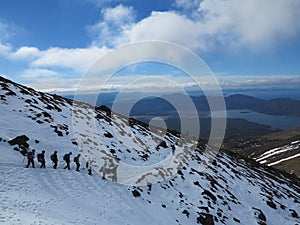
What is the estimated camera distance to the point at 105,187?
21016mm

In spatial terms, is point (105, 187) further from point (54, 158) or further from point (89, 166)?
point (54, 158)

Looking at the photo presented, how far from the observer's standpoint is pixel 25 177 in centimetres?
1781

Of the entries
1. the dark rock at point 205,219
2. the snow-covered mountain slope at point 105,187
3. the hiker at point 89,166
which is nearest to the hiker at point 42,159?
the snow-covered mountain slope at point 105,187

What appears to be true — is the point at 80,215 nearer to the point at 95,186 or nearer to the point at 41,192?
the point at 41,192

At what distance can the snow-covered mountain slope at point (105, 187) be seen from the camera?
15938mm

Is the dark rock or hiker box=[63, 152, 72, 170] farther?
the dark rock

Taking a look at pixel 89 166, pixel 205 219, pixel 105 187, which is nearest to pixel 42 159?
pixel 89 166

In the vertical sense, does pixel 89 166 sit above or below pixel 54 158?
below

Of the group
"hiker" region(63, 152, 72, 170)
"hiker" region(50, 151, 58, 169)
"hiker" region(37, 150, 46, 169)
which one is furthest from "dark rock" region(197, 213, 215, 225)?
"hiker" region(37, 150, 46, 169)

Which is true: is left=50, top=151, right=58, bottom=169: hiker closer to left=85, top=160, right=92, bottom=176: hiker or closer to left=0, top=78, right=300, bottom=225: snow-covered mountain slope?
left=0, top=78, right=300, bottom=225: snow-covered mountain slope

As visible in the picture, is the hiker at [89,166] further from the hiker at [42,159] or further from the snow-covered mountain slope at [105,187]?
the hiker at [42,159]

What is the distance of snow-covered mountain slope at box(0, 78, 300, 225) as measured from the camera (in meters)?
15.9

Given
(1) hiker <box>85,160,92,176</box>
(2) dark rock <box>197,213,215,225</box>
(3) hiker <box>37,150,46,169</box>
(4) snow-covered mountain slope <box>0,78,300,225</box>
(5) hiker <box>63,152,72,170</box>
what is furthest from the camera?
(2) dark rock <box>197,213,215,225</box>

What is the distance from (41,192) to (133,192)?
26.4 feet
